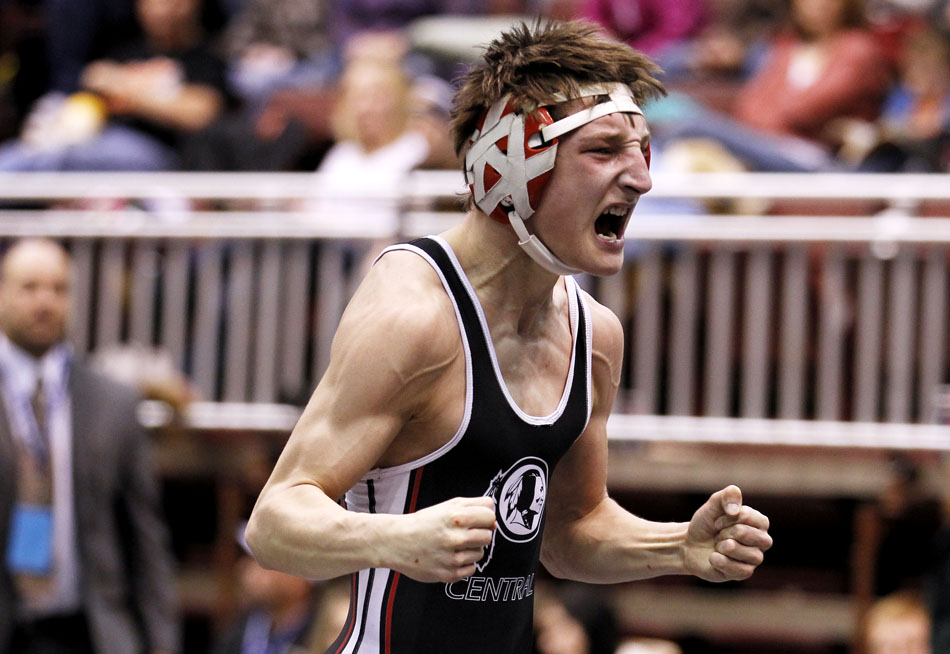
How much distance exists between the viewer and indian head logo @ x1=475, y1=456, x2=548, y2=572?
10.3 feet

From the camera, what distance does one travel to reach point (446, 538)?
260 centimetres

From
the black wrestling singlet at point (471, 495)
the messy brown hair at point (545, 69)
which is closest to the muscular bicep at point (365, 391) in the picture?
the black wrestling singlet at point (471, 495)

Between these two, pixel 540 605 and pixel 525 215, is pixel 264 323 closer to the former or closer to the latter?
pixel 540 605

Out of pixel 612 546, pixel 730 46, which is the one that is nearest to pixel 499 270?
pixel 612 546

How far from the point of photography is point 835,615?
7.62 metres

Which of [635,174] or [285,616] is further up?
[635,174]

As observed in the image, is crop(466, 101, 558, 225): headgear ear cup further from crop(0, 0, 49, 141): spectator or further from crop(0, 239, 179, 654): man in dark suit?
crop(0, 0, 49, 141): spectator

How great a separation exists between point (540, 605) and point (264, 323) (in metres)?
2.14

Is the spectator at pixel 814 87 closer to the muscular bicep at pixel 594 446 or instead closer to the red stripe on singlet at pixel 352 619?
the muscular bicep at pixel 594 446

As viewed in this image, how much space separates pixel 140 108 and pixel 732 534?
6781 mm

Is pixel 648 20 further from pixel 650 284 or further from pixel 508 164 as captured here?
pixel 508 164

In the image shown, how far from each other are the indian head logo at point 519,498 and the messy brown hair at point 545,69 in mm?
757

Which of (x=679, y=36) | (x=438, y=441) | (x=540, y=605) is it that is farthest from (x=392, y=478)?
(x=679, y=36)

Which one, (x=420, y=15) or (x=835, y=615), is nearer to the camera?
(x=835, y=615)
